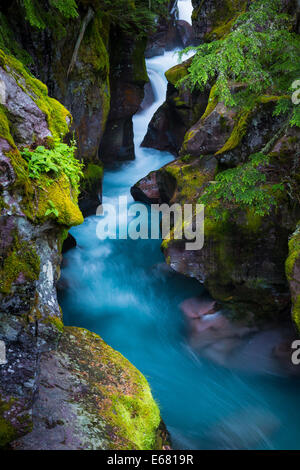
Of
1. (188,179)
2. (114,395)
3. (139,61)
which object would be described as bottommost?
(114,395)

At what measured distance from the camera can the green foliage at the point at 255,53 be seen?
4.38m

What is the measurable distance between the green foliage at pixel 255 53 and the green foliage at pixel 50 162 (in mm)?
2090

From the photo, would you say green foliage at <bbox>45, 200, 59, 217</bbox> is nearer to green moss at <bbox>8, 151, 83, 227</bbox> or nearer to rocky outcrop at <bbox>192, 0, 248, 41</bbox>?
green moss at <bbox>8, 151, 83, 227</bbox>

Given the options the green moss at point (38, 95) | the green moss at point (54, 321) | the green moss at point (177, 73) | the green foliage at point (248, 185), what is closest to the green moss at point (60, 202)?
the green moss at point (38, 95)

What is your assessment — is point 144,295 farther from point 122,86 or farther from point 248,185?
point 122,86

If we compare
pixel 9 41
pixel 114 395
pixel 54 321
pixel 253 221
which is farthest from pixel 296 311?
pixel 9 41

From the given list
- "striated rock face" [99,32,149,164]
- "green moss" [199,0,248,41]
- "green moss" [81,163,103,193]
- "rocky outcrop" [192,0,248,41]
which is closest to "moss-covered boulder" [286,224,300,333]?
"green moss" [81,163,103,193]

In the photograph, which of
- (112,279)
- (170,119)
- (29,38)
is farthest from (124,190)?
(29,38)

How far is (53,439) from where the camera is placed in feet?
10.4

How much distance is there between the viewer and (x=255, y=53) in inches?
186

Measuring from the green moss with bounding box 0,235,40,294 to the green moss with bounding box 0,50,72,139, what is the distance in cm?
177

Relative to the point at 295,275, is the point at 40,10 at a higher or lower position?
higher

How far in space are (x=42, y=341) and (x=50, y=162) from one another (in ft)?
7.01

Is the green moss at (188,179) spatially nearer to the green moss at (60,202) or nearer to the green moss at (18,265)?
the green moss at (60,202)
